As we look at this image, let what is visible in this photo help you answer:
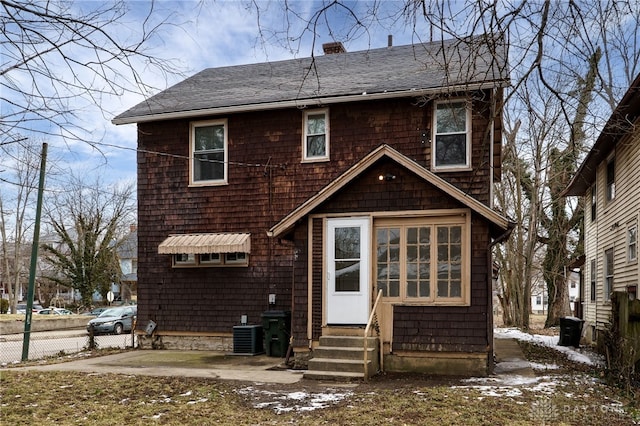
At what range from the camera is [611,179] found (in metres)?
→ 14.8

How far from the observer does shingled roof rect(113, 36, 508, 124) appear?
1191cm

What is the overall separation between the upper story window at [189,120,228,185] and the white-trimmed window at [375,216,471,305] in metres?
4.81

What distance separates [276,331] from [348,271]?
100.0 inches

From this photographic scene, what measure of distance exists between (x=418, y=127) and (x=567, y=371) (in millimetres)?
5529

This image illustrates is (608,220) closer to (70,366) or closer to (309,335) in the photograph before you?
(309,335)

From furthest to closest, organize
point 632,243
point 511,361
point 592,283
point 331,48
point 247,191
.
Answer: point 331,48, point 592,283, point 247,191, point 632,243, point 511,361

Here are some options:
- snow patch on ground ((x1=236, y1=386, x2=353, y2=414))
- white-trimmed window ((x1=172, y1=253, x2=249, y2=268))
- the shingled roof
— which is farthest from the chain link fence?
snow patch on ground ((x1=236, y1=386, x2=353, y2=414))

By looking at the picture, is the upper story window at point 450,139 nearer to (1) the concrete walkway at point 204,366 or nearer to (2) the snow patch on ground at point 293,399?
(1) the concrete walkway at point 204,366

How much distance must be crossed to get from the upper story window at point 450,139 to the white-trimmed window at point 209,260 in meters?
4.89

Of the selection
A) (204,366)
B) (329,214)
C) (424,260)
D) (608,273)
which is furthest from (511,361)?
(204,366)

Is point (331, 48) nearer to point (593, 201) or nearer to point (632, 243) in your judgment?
point (593, 201)

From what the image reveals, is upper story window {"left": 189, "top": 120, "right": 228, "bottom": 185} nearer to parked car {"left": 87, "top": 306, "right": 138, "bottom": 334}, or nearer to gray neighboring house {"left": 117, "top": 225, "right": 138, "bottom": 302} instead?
parked car {"left": 87, "top": 306, "right": 138, "bottom": 334}

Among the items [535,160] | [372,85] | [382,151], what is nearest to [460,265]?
[382,151]

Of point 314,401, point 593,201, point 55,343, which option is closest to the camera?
point 314,401
